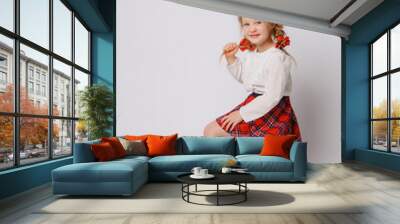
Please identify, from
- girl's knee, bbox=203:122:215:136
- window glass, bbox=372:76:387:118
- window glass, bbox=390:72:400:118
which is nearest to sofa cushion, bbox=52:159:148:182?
girl's knee, bbox=203:122:215:136

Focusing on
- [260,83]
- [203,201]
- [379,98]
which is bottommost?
[203,201]

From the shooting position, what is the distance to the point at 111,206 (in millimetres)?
4148

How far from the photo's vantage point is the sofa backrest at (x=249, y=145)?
6.55m

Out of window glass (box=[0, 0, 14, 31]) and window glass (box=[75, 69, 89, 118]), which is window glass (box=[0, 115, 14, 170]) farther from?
window glass (box=[75, 69, 89, 118])

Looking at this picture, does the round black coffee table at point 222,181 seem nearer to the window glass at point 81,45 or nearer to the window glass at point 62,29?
the window glass at point 62,29

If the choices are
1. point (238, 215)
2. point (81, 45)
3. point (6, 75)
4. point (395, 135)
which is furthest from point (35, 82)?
point (395, 135)

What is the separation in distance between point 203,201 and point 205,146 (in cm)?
224

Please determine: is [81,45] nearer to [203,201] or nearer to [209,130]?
[209,130]

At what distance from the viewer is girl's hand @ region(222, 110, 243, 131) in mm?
7934

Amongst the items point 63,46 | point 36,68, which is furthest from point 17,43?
point 63,46

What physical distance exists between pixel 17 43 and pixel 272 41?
17.0 ft

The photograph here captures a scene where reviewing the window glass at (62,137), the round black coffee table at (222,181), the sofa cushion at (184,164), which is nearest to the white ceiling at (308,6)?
the sofa cushion at (184,164)

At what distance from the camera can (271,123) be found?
7.93 meters

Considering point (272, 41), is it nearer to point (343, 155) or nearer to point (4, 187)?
point (343, 155)
